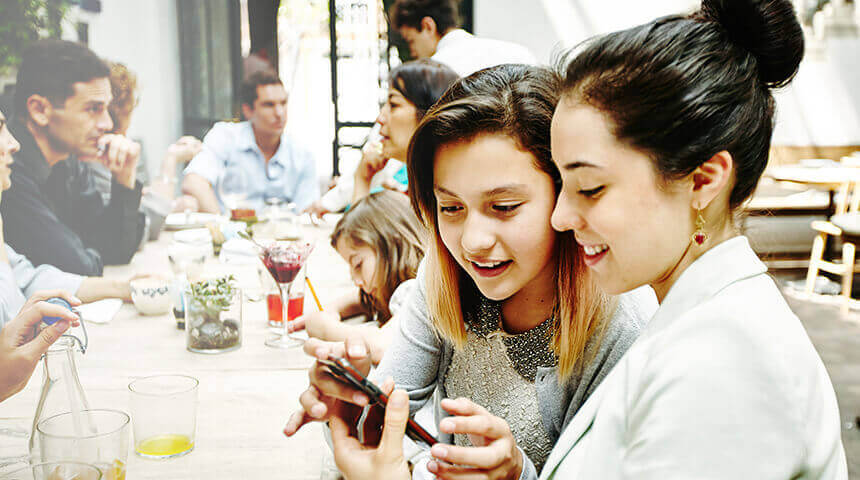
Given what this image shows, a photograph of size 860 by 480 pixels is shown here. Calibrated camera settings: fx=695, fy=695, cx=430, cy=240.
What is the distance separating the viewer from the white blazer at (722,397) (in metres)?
0.61

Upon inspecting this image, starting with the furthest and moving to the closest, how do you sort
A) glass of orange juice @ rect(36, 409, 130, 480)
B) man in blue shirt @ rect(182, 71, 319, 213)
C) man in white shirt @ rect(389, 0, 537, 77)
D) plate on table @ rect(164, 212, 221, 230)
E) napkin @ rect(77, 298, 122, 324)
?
man in blue shirt @ rect(182, 71, 319, 213) → man in white shirt @ rect(389, 0, 537, 77) → plate on table @ rect(164, 212, 221, 230) → napkin @ rect(77, 298, 122, 324) → glass of orange juice @ rect(36, 409, 130, 480)

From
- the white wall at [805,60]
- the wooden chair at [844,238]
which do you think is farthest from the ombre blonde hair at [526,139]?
the white wall at [805,60]

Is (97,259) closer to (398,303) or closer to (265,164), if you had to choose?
(398,303)

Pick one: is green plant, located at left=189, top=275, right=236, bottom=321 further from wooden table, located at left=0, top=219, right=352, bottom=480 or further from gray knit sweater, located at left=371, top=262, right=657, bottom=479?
gray knit sweater, located at left=371, top=262, right=657, bottom=479

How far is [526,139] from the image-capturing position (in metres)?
0.98

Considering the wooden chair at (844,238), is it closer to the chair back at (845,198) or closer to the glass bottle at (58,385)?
the chair back at (845,198)

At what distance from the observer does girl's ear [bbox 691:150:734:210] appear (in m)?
0.73

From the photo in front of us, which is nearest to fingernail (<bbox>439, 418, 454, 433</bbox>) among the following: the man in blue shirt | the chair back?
the man in blue shirt

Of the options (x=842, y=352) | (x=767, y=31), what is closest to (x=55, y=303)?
(x=767, y=31)

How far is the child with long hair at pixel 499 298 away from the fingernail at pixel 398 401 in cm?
6

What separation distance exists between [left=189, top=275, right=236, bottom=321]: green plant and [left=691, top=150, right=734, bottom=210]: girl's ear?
1083 millimetres

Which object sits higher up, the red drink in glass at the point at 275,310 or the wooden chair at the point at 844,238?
the red drink in glass at the point at 275,310

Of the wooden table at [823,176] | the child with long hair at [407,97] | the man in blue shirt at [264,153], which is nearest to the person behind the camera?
the child with long hair at [407,97]

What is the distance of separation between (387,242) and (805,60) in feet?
18.7
